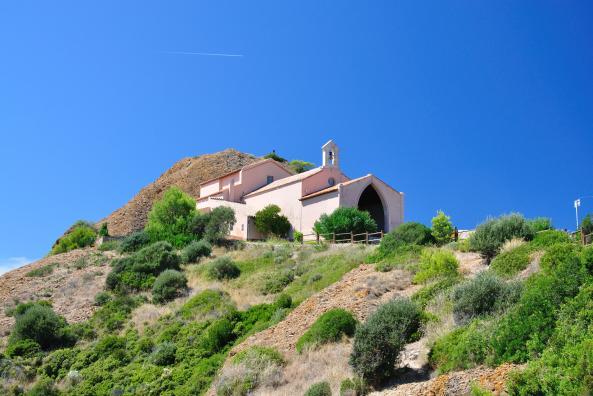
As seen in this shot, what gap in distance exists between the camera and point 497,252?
19484 mm

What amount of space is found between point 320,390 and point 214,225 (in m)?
29.6

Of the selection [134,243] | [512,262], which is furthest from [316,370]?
[134,243]

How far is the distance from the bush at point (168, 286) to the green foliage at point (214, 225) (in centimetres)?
1008

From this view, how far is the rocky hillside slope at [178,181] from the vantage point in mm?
67025

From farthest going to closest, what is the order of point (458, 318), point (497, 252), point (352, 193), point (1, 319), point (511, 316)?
1. point (352, 193)
2. point (1, 319)
3. point (497, 252)
4. point (458, 318)
5. point (511, 316)

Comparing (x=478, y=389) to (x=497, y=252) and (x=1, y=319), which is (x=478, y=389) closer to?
(x=497, y=252)

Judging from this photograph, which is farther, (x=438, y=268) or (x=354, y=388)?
(x=438, y=268)

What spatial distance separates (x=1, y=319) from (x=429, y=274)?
71.7 feet

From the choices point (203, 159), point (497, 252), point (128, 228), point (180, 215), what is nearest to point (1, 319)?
point (180, 215)

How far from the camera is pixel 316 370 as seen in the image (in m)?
13.6

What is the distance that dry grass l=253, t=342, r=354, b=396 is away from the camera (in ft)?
42.1

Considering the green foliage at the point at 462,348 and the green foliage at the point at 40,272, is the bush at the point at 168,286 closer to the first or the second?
the green foliage at the point at 40,272

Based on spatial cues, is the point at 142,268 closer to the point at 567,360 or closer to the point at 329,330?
the point at 329,330

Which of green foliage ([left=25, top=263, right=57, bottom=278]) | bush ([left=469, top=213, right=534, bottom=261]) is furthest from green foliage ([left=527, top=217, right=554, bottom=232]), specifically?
green foliage ([left=25, top=263, right=57, bottom=278])
